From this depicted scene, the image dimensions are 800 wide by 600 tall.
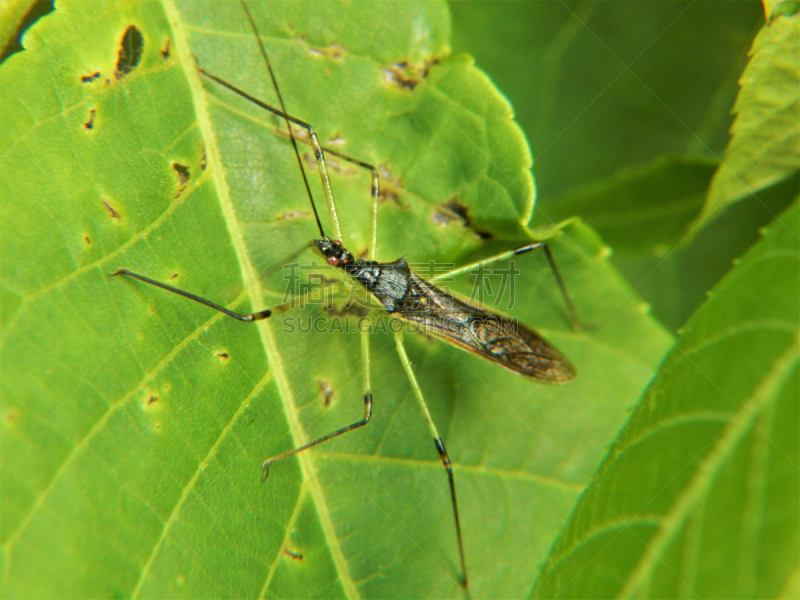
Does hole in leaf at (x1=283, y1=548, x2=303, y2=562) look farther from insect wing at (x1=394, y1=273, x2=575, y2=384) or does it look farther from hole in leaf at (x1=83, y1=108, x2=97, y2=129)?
hole in leaf at (x1=83, y1=108, x2=97, y2=129)

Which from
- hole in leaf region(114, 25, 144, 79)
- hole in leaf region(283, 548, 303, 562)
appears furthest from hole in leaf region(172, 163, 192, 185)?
hole in leaf region(283, 548, 303, 562)

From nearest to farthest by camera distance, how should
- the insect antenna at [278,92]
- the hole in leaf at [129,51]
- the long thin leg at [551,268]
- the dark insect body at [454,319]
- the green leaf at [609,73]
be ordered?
1. the hole in leaf at [129,51]
2. the insect antenna at [278,92]
3. the long thin leg at [551,268]
4. the dark insect body at [454,319]
5. the green leaf at [609,73]

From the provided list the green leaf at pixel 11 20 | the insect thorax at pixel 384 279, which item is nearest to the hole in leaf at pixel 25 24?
the green leaf at pixel 11 20

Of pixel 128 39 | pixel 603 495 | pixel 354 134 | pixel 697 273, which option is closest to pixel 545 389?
pixel 603 495

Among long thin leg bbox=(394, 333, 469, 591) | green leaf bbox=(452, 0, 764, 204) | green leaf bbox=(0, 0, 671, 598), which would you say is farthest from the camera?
green leaf bbox=(452, 0, 764, 204)

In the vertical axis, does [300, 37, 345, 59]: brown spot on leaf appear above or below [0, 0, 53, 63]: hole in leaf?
above

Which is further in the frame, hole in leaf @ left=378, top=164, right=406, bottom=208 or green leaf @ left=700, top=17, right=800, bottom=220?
hole in leaf @ left=378, top=164, right=406, bottom=208

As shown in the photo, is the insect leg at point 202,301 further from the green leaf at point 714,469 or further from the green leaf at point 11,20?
the green leaf at point 714,469
